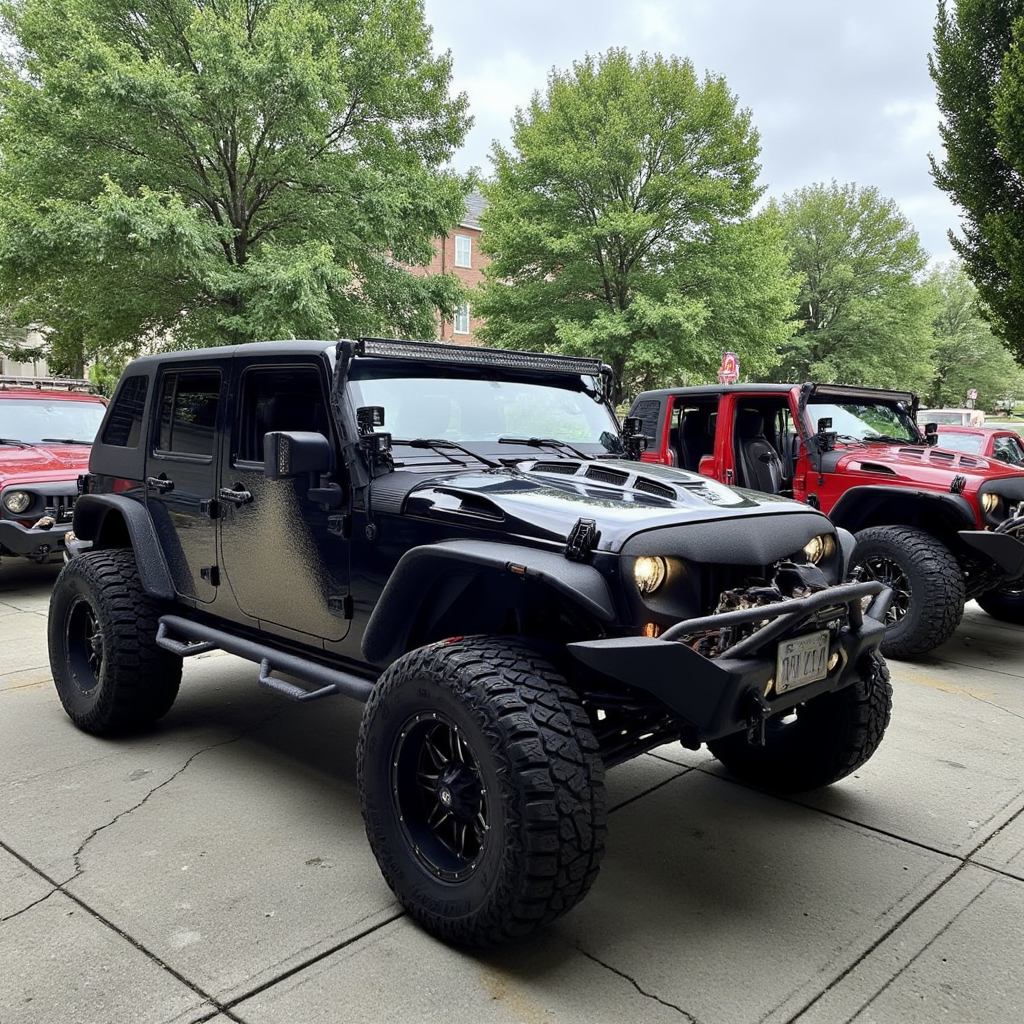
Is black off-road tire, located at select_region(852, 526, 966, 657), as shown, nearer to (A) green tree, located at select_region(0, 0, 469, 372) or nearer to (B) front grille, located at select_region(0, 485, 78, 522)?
(B) front grille, located at select_region(0, 485, 78, 522)

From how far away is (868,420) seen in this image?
734cm

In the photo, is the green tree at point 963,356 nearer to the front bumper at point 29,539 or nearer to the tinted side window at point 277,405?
the front bumper at point 29,539

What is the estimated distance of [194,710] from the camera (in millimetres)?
4758

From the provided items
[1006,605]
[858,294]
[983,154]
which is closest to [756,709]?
[1006,605]

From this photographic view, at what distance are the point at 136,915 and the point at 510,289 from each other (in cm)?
1848

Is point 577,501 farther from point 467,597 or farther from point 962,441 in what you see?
point 962,441

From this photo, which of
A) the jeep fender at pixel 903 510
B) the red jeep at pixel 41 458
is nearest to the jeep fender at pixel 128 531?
the red jeep at pixel 41 458

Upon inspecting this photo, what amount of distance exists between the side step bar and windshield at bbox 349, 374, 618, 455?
0.97 m

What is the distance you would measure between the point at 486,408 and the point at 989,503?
407 centimetres

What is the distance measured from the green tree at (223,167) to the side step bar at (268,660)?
10338 mm

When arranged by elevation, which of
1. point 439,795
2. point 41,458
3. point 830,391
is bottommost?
point 439,795

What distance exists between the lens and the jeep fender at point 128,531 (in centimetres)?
414

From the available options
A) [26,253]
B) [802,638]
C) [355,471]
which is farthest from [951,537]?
[26,253]

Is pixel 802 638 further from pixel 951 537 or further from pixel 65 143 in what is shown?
pixel 65 143
